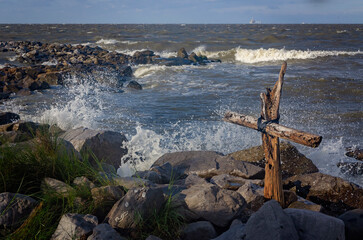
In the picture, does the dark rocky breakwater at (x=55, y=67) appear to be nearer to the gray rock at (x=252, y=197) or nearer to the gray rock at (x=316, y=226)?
the gray rock at (x=252, y=197)

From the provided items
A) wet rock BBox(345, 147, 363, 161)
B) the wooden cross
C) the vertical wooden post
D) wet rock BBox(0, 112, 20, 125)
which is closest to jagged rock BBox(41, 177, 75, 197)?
the wooden cross

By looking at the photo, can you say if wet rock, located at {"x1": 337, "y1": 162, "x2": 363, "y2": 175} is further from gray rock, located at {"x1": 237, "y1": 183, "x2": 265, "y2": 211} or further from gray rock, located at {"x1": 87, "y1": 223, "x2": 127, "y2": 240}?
gray rock, located at {"x1": 87, "y1": 223, "x2": 127, "y2": 240}

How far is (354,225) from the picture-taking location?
3.26m

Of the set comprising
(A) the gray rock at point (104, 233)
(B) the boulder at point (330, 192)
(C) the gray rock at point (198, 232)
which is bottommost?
(B) the boulder at point (330, 192)

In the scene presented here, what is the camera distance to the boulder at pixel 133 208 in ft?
9.13

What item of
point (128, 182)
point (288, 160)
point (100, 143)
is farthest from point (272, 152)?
point (100, 143)

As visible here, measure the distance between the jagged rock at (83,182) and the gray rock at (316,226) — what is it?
1933mm

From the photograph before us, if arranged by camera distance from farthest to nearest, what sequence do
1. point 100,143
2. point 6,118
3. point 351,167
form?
1. point 6,118
2. point 351,167
3. point 100,143

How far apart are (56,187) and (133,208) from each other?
0.89 meters

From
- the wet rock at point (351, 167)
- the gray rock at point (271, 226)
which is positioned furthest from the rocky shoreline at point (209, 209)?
the wet rock at point (351, 167)

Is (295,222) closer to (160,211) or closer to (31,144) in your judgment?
(160,211)

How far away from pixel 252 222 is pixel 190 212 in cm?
74

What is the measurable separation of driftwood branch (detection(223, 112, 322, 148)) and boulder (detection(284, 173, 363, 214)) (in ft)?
4.98

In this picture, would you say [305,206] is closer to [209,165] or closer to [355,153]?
[209,165]
